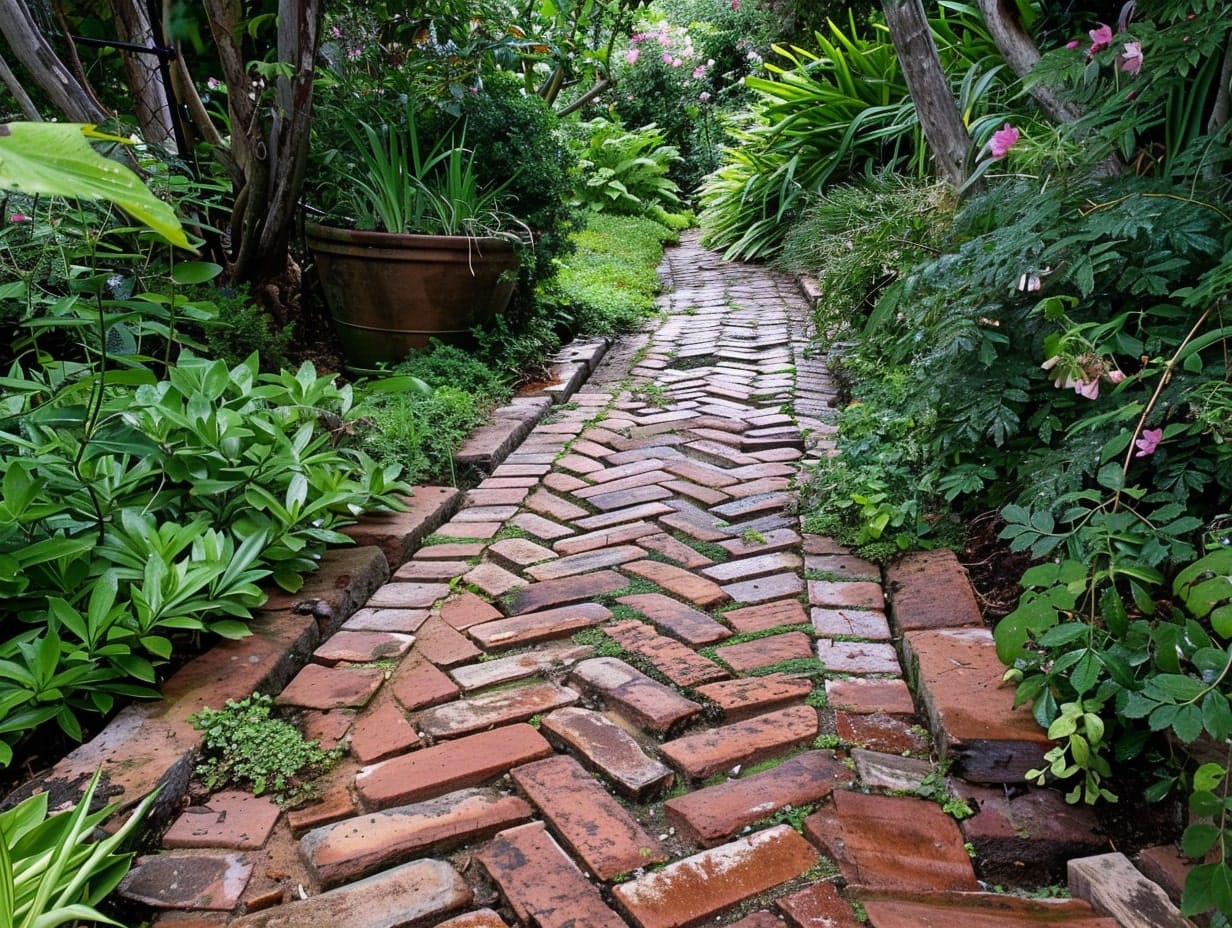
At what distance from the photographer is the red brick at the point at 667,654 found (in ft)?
5.63

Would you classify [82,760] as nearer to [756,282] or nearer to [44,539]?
[44,539]

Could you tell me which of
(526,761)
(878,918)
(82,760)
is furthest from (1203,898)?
(82,760)

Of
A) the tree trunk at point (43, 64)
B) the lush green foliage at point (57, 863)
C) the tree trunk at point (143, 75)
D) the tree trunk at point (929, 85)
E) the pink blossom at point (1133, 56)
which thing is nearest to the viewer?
the lush green foliage at point (57, 863)

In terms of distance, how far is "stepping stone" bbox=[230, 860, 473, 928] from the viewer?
117 cm

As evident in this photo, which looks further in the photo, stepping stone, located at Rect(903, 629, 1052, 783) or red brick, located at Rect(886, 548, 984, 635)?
red brick, located at Rect(886, 548, 984, 635)

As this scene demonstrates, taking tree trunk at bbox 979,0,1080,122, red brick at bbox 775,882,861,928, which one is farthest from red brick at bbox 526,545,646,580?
tree trunk at bbox 979,0,1080,122

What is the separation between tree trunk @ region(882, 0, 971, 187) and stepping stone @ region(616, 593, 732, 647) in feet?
6.95

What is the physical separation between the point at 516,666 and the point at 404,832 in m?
0.49

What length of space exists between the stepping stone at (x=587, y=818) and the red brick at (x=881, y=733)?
0.43 metres

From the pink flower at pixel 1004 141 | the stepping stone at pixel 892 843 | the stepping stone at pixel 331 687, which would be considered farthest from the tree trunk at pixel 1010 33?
the stepping stone at pixel 331 687

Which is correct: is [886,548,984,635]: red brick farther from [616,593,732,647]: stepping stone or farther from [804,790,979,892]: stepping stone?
[804,790,979,892]: stepping stone

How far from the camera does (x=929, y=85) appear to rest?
3211mm

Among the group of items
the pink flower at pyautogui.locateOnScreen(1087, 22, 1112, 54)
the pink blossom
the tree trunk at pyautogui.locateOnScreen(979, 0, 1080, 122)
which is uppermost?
the tree trunk at pyautogui.locateOnScreen(979, 0, 1080, 122)

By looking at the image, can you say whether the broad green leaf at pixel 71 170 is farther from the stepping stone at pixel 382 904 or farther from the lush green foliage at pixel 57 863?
the stepping stone at pixel 382 904
